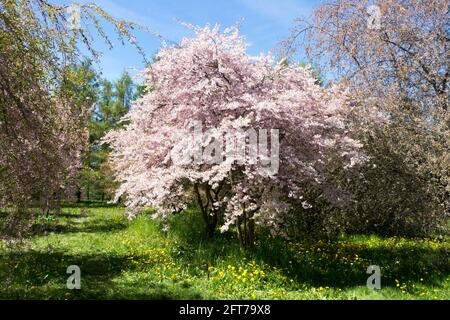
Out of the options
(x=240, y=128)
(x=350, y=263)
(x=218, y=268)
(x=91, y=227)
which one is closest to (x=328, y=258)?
(x=350, y=263)

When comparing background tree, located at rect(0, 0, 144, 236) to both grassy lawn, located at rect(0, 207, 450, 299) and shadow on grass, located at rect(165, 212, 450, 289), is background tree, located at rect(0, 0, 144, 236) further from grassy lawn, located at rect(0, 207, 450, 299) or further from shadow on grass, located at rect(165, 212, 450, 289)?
shadow on grass, located at rect(165, 212, 450, 289)

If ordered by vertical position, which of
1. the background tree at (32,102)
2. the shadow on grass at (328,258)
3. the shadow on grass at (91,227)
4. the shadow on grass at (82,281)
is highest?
the background tree at (32,102)

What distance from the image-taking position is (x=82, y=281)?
8.19 m

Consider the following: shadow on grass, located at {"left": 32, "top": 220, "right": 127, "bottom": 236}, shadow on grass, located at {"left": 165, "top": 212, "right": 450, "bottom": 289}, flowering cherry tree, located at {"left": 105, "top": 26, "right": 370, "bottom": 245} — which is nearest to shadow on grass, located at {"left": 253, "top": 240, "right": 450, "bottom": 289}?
shadow on grass, located at {"left": 165, "top": 212, "right": 450, "bottom": 289}

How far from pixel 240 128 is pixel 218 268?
290cm

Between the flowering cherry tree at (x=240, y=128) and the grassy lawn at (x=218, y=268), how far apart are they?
1.01 meters

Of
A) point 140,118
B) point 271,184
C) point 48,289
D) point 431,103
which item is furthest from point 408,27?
point 48,289

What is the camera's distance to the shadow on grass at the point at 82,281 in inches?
282

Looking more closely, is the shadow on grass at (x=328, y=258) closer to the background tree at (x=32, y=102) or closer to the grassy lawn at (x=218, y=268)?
the grassy lawn at (x=218, y=268)

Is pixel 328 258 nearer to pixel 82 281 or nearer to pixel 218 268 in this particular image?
pixel 218 268

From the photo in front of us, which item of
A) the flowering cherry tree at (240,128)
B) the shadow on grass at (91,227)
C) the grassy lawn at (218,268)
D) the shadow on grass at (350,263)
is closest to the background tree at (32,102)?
the grassy lawn at (218,268)

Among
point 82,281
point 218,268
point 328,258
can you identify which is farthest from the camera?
point 328,258
